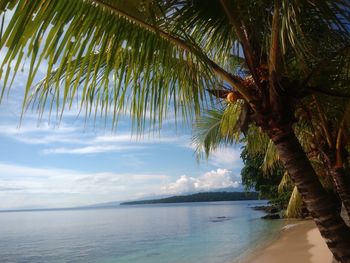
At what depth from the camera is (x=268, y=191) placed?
30188mm

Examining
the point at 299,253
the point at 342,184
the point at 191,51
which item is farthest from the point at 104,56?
the point at 299,253

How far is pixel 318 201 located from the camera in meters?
2.92

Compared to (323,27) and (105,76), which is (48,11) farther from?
(323,27)

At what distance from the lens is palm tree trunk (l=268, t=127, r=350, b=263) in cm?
287

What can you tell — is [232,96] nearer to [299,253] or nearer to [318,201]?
[318,201]

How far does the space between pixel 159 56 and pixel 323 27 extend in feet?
4.71

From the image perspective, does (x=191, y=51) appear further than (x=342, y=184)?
No

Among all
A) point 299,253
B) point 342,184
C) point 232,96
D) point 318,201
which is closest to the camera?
point 318,201

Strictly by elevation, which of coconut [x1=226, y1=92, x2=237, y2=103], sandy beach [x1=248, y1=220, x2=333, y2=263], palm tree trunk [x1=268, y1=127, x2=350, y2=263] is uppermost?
coconut [x1=226, y1=92, x2=237, y2=103]

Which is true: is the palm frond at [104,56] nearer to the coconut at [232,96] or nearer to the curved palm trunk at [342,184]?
the coconut at [232,96]

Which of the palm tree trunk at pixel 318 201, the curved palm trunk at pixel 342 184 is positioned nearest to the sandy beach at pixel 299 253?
the curved palm trunk at pixel 342 184

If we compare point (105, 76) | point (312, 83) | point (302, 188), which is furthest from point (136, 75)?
point (312, 83)

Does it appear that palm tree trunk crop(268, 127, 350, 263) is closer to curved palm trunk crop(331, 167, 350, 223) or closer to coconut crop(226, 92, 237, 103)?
coconut crop(226, 92, 237, 103)

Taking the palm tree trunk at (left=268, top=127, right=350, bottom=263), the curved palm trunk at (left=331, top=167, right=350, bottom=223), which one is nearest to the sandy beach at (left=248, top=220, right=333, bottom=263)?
the curved palm trunk at (left=331, top=167, right=350, bottom=223)
